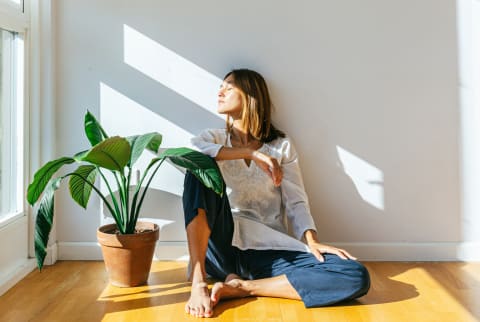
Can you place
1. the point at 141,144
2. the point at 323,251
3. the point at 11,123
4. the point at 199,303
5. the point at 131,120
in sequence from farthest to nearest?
1. the point at 131,120
2. the point at 11,123
3. the point at 323,251
4. the point at 141,144
5. the point at 199,303

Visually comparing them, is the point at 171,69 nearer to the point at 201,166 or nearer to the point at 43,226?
the point at 201,166

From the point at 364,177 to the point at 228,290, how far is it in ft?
3.25

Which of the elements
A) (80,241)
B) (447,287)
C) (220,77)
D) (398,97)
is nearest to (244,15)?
(220,77)

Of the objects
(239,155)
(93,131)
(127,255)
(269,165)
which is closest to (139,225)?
(127,255)

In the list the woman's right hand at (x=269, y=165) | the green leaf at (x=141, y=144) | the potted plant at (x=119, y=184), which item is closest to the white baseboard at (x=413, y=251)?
the woman's right hand at (x=269, y=165)

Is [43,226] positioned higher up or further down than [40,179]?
further down

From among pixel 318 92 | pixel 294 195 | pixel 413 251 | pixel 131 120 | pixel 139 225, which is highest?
pixel 318 92

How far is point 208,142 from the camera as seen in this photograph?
243cm

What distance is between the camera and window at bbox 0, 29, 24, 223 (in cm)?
236

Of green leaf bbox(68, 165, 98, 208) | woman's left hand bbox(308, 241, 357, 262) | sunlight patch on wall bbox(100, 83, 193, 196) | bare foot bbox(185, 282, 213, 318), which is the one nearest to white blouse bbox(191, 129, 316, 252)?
woman's left hand bbox(308, 241, 357, 262)

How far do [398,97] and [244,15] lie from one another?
0.87 metres

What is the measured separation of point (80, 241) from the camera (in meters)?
2.71

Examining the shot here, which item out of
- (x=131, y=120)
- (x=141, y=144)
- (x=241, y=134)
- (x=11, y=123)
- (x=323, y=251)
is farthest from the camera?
(x=131, y=120)

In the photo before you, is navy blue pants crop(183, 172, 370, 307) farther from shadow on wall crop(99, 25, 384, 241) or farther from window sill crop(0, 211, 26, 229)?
window sill crop(0, 211, 26, 229)
